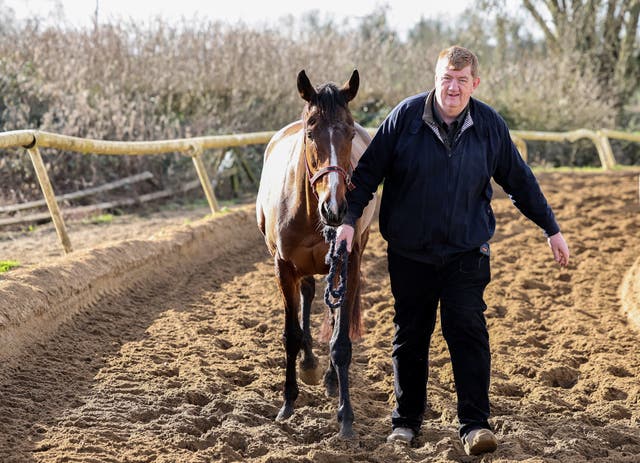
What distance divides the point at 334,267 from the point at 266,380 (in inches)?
47.9

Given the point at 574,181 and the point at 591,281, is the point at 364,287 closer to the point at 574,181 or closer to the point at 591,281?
the point at 591,281

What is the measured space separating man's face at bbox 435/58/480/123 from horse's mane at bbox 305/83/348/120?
55cm

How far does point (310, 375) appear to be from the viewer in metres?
5.20

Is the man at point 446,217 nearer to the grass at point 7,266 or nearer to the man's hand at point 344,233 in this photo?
the man's hand at point 344,233

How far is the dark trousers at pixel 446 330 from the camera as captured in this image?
4082mm

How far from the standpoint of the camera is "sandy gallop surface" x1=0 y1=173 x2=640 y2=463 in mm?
3977

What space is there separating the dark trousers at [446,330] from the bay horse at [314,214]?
0.35 metres

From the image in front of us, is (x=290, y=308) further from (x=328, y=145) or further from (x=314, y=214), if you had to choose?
(x=328, y=145)

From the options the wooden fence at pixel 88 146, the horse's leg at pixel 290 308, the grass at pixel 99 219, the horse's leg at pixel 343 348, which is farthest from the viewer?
the grass at pixel 99 219

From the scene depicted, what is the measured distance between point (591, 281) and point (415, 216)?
4195 mm

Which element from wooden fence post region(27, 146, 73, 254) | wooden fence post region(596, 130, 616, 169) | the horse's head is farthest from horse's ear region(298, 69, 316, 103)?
wooden fence post region(596, 130, 616, 169)

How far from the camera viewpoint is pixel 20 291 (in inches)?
212

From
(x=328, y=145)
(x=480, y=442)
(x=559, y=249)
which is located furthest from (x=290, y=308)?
(x=559, y=249)

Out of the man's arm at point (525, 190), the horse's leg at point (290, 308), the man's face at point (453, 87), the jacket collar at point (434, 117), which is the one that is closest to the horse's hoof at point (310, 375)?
the horse's leg at point (290, 308)
